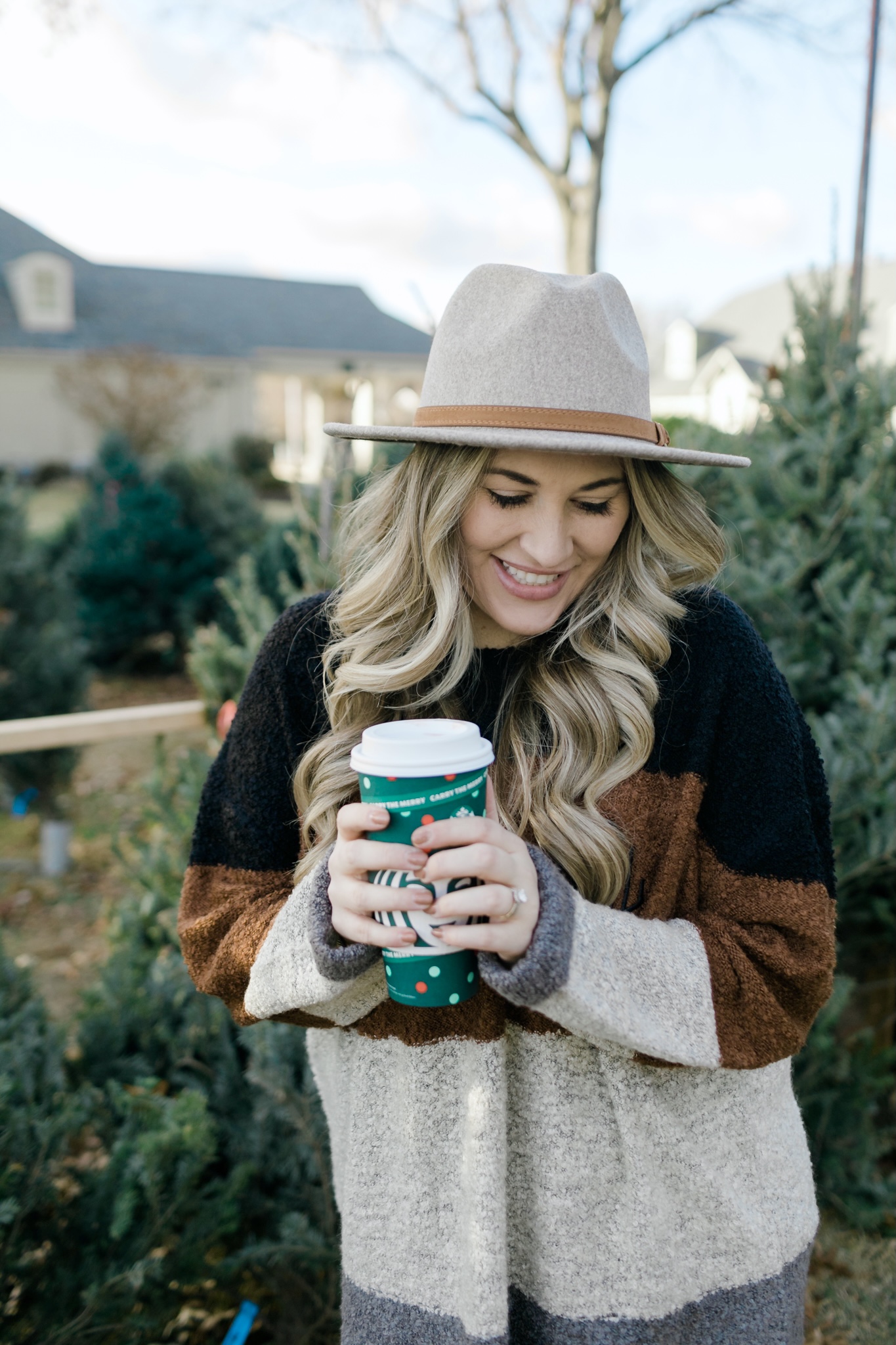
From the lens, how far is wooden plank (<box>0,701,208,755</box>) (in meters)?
3.15

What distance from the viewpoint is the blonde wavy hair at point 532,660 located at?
1.47 meters

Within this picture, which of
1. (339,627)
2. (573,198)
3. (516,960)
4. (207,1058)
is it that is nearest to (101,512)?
(573,198)

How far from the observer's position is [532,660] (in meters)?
1.62

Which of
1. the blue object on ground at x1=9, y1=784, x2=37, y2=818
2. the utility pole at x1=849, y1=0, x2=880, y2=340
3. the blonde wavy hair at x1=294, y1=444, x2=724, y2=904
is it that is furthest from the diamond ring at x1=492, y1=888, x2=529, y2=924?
the blue object on ground at x1=9, y1=784, x2=37, y2=818

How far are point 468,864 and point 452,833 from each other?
1.5 inches

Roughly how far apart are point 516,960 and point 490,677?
0.57 m

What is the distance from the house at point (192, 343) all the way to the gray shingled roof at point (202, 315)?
5 centimetres

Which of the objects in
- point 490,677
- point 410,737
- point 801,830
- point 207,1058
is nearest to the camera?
point 410,737

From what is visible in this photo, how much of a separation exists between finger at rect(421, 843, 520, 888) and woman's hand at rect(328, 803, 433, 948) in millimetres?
22

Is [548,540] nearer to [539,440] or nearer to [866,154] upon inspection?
[539,440]

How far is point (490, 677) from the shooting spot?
1627mm

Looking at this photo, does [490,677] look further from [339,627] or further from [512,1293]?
[512,1293]

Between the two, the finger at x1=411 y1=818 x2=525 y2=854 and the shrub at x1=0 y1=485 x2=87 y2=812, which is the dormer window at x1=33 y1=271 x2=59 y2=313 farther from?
the finger at x1=411 y1=818 x2=525 y2=854

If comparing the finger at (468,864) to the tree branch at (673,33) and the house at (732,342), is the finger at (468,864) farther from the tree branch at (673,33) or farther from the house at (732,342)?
the house at (732,342)
